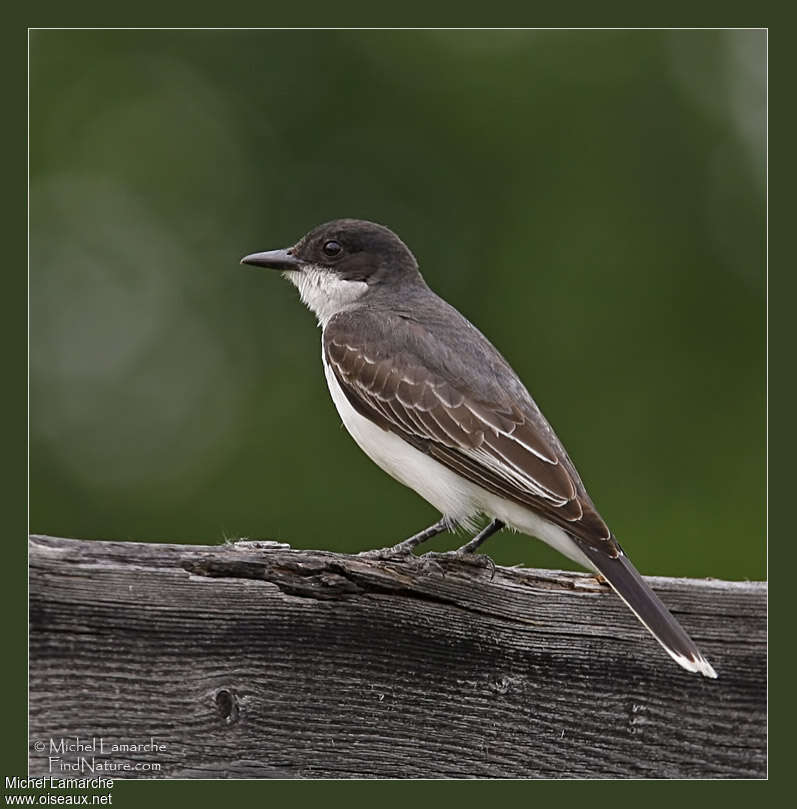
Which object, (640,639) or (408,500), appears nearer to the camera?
(640,639)

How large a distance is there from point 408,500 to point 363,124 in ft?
7.73

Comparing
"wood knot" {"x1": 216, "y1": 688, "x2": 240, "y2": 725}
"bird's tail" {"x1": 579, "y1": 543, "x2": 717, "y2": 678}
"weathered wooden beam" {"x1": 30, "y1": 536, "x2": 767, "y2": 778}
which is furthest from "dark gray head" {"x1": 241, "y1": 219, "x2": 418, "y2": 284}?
"wood knot" {"x1": 216, "y1": 688, "x2": 240, "y2": 725}

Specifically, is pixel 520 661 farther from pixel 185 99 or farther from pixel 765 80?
pixel 185 99

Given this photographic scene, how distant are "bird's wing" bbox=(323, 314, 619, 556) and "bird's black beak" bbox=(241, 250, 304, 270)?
24.6 inches

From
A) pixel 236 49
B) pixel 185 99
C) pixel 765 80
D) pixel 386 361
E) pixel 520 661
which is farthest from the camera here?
pixel 185 99

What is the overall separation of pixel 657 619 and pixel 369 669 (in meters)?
1.07

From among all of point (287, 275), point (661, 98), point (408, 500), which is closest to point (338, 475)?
point (408, 500)

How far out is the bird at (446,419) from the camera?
5.46 m

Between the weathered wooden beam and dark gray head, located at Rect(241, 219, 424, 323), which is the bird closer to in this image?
dark gray head, located at Rect(241, 219, 424, 323)

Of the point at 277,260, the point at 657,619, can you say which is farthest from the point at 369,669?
the point at 277,260

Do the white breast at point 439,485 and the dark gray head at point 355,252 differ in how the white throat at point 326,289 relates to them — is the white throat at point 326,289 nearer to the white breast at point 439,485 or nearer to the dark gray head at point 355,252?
the dark gray head at point 355,252

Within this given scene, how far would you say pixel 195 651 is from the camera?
436 centimetres

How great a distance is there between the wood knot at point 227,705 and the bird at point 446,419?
98 centimetres

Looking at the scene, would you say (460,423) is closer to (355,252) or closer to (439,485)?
(439,485)
